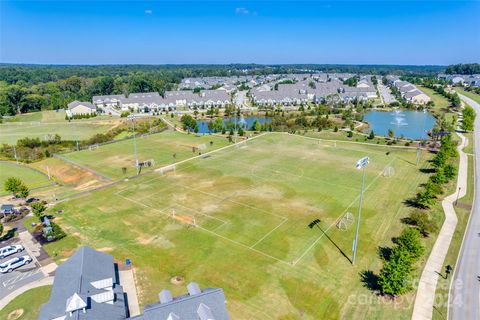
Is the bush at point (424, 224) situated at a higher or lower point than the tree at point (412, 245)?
lower

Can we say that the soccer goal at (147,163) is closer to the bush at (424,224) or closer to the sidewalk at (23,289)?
the sidewalk at (23,289)

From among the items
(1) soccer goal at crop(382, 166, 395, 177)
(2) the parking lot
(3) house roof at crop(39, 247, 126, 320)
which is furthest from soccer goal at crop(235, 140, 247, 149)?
(3) house roof at crop(39, 247, 126, 320)

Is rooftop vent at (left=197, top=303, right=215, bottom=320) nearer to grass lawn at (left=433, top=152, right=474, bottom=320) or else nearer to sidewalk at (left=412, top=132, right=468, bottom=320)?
sidewalk at (left=412, top=132, right=468, bottom=320)

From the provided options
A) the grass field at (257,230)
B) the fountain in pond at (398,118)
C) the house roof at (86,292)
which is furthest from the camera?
the fountain in pond at (398,118)

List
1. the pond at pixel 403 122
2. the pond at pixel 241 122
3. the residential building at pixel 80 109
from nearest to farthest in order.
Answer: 1. the pond at pixel 403 122
2. the pond at pixel 241 122
3. the residential building at pixel 80 109

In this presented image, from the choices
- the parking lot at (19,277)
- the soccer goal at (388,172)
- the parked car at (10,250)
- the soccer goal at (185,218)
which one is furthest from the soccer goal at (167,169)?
the soccer goal at (388,172)
